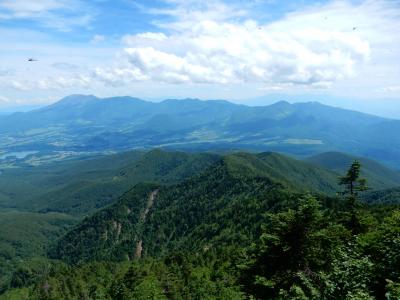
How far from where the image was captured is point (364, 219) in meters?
56.1

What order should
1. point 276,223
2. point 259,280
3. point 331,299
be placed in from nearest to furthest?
1. point 331,299
2. point 259,280
3. point 276,223

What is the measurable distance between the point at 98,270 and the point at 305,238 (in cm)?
16334

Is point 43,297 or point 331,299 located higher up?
point 331,299

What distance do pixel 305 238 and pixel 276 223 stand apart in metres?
2.54

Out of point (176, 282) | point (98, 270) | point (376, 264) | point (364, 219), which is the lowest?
point (98, 270)

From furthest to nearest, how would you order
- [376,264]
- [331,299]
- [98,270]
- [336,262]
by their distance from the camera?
[98,270], [376,264], [336,262], [331,299]

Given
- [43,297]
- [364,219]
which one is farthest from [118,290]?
[364,219]

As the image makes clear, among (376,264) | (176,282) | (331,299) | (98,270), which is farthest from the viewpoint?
(98,270)

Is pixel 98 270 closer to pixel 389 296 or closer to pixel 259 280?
pixel 259 280

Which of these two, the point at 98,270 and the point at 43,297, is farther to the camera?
the point at 98,270

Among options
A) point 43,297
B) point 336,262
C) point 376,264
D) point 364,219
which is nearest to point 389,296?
point 336,262

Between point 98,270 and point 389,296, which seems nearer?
point 389,296

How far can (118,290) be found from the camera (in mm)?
104375

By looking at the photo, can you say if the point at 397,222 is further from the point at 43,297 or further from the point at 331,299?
the point at 43,297
